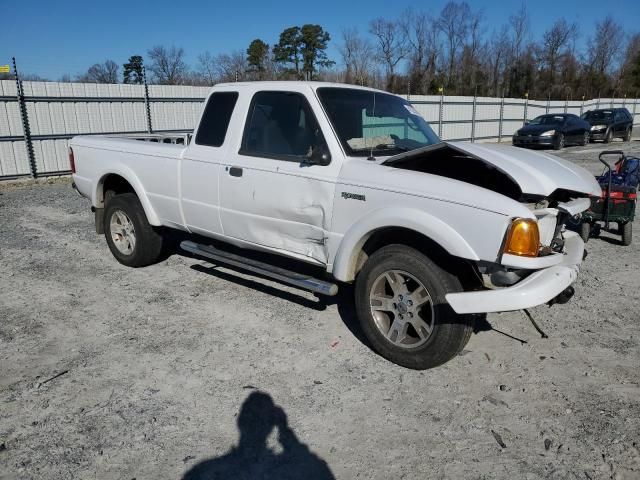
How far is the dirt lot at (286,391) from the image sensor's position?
9.29ft

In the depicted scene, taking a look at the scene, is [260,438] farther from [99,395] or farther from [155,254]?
Answer: [155,254]

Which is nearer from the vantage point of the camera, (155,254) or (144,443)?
(144,443)

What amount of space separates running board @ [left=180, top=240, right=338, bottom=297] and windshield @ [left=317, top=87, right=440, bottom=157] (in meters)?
1.08

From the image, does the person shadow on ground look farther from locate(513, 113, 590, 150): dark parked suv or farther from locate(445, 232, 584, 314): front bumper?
locate(513, 113, 590, 150): dark parked suv

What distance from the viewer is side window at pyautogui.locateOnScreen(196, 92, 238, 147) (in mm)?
4836

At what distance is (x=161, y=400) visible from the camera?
3.39 m

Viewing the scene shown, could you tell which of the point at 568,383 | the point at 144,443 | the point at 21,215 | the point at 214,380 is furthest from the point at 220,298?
the point at 21,215

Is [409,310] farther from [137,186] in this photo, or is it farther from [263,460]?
[137,186]

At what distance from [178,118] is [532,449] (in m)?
15.3

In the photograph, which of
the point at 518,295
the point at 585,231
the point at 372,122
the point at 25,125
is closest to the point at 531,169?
the point at 518,295

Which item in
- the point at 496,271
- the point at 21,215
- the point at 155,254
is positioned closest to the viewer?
the point at 496,271

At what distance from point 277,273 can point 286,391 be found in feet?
3.82

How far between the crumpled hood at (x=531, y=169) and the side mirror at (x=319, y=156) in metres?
0.46

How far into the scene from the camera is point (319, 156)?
13.1 feet
